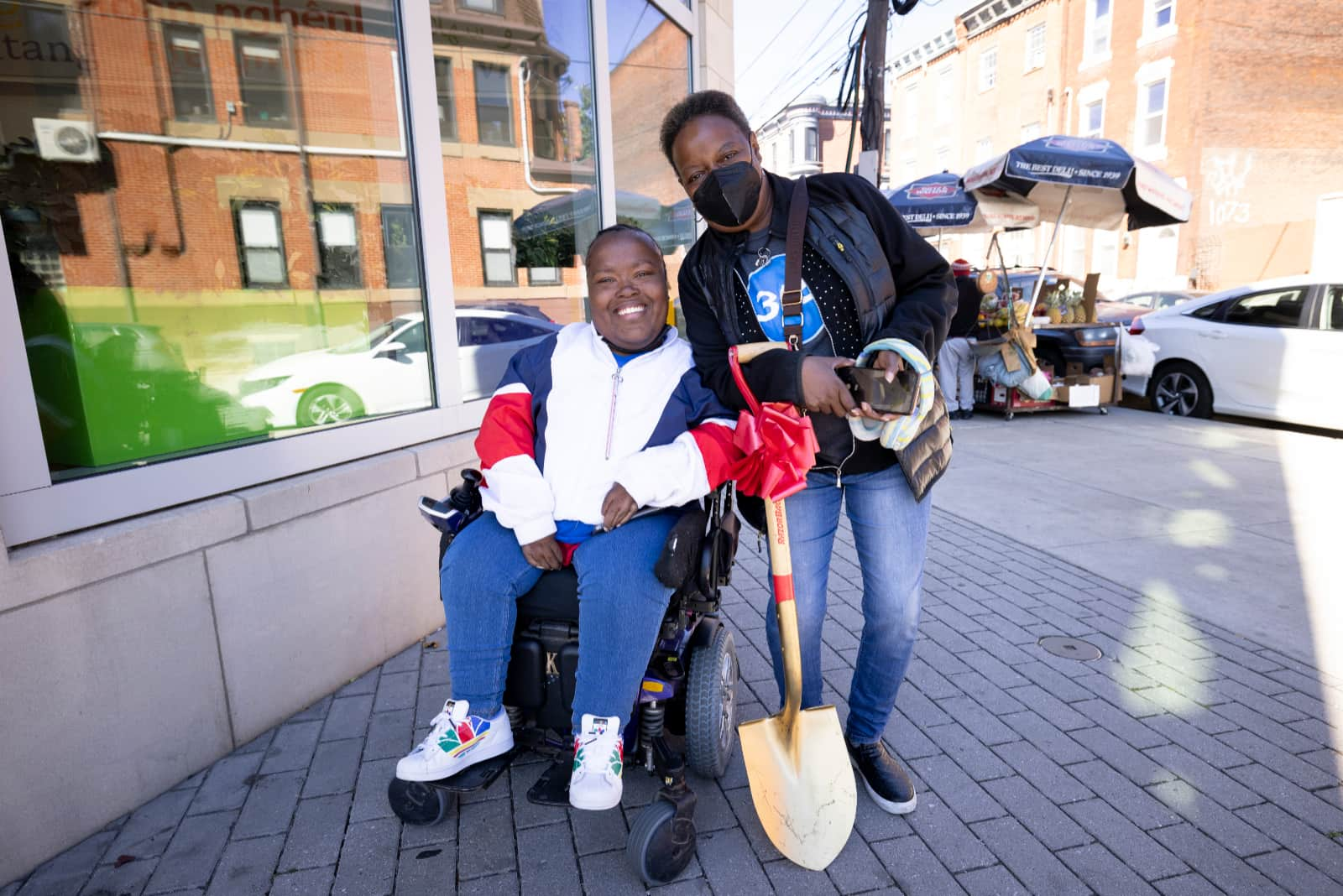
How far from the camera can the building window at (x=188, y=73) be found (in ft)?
9.72

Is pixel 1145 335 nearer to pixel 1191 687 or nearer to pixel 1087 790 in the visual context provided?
pixel 1191 687

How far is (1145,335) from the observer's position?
9016 mm

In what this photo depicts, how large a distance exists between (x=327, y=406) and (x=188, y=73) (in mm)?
1449

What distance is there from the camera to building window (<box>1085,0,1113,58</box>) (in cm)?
2092

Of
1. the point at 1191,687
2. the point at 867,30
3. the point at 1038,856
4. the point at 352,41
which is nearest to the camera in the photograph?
the point at 1038,856

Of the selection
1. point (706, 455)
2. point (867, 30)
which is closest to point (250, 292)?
point (706, 455)

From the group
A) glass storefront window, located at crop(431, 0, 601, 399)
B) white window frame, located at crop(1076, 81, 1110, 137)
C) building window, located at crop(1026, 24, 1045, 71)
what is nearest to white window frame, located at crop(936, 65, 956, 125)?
building window, located at crop(1026, 24, 1045, 71)

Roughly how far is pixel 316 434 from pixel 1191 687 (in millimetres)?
3708

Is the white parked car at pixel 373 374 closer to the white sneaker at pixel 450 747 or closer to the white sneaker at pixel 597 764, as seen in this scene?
the white sneaker at pixel 450 747

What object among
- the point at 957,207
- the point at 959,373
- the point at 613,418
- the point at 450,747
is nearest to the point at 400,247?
the point at 613,418

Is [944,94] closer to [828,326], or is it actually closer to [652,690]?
[828,326]

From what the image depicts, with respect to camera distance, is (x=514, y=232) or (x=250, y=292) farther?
(x=514, y=232)

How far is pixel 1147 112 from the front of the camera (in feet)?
66.6

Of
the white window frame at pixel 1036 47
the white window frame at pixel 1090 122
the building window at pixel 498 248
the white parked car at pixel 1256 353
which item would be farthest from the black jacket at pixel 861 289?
the white window frame at pixel 1036 47
